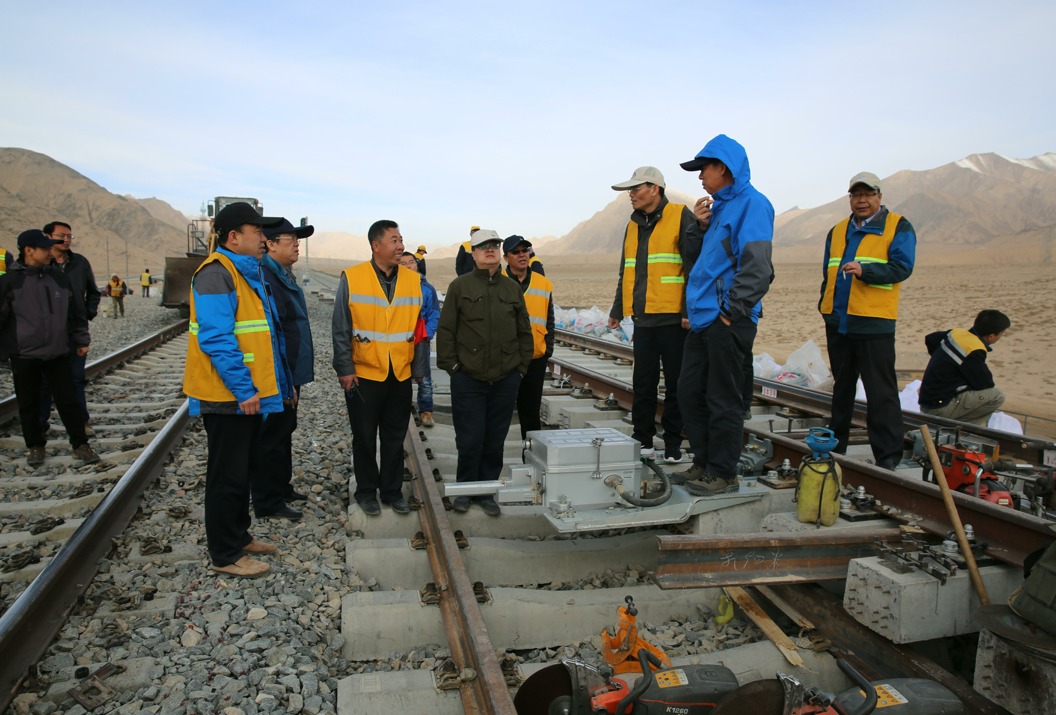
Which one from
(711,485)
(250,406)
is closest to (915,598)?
(711,485)

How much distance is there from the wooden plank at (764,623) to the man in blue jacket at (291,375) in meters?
2.80

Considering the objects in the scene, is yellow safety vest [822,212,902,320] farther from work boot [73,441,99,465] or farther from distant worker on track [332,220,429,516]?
work boot [73,441,99,465]

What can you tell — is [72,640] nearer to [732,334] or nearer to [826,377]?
[732,334]

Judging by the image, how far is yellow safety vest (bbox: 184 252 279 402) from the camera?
12.8 ft

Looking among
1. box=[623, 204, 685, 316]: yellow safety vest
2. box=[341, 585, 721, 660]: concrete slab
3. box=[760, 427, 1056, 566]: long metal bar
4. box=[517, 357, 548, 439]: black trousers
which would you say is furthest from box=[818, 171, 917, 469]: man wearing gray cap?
box=[517, 357, 548, 439]: black trousers

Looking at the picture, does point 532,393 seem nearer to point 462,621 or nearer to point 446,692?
point 462,621

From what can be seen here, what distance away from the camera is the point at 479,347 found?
4730 mm

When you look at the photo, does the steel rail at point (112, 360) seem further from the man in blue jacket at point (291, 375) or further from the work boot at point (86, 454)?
the man in blue jacket at point (291, 375)

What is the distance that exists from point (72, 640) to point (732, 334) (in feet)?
11.9

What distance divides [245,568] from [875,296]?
14.3 ft

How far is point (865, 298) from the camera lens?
5.09 m

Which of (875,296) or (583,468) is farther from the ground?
(875,296)

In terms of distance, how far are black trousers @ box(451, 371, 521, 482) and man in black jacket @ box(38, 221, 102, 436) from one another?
361cm

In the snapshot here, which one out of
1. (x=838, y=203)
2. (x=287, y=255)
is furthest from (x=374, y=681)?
(x=838, y=203)
